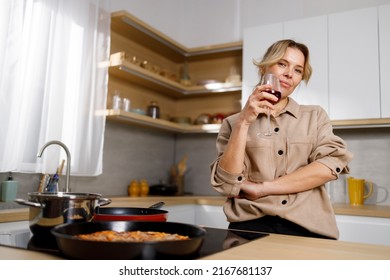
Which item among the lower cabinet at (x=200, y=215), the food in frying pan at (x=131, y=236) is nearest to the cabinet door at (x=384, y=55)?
the lower cabinet at (x=200, y=215)

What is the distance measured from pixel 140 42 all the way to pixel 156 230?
8.76ft

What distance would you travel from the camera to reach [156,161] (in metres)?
3.53

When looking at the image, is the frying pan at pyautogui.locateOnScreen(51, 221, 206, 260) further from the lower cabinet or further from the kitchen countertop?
the lower cabinet

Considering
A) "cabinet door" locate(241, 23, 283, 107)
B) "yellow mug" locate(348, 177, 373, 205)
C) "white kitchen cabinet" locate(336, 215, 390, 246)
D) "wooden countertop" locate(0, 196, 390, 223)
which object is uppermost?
"cabinet door" locate(241, 23, 283, 107)

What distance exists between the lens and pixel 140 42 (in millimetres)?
3279

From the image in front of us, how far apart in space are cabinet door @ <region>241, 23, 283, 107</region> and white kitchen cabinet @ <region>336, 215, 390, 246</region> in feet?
3.99

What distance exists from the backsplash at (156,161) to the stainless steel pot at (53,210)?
1.76 metres

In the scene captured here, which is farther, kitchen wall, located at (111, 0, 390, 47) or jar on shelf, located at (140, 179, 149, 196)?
kitchen wall, located at (111, 0, 390, 47)

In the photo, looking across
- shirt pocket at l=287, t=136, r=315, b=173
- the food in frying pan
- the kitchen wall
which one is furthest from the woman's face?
the kitchen wall

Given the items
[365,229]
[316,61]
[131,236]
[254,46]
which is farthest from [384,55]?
[131,236]

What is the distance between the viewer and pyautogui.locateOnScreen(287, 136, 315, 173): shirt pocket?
1.40 m

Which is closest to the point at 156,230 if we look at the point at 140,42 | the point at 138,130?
the point at 138,130

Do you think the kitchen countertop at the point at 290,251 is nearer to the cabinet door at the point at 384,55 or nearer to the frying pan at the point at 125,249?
the frying pan at the point at 125,249

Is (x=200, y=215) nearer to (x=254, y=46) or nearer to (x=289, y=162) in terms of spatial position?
(x=254, y=46)
